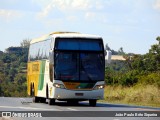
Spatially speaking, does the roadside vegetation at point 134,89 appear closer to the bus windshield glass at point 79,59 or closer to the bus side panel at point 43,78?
the bus windshield glass at point 79,59

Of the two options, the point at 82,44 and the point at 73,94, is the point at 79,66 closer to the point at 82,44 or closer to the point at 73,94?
the point at 82,44

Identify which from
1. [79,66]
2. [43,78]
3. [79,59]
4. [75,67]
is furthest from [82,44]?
[43,78]

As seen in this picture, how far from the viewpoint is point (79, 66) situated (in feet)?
106

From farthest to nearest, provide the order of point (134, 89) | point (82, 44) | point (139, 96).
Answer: point (134, 89) → point (139, 96) → point (82, 44)

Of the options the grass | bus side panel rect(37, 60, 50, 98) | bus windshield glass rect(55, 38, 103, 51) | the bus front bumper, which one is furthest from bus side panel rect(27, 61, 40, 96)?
the grass

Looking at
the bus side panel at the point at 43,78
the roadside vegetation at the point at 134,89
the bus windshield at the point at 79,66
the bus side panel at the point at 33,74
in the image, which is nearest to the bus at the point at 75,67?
the bus windshield at the point at 79,66

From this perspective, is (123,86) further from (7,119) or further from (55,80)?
(7,119)

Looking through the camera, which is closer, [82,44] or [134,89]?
[82,44]

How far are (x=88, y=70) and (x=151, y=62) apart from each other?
44585 mm

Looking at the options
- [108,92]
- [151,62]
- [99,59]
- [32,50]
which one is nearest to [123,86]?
[108,92]

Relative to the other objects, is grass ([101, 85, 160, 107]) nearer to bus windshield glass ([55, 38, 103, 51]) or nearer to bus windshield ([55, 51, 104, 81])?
bus windshield ([55, 51, 104, 81])

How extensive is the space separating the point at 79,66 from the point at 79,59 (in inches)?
14.8

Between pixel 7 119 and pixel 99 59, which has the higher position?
pixel 99 59

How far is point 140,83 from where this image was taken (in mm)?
47469
